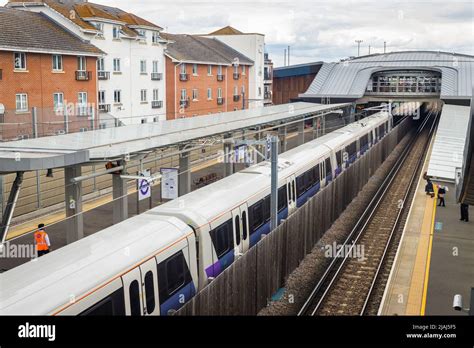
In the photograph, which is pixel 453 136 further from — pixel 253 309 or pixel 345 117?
pixel 253 309

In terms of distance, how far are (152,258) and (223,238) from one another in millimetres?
3251

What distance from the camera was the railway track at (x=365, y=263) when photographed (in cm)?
1350

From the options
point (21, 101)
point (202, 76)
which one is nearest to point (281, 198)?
point (21, 101)

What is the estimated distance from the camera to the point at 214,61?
4672 cm

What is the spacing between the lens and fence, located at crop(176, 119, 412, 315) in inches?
379

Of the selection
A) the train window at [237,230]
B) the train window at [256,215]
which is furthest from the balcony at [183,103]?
A: the train window at [237,230]

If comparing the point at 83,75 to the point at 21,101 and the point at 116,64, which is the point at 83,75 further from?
the point at 21,101

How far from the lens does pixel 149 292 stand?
9031mm

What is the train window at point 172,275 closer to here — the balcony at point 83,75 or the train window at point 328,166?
the train window at point 328,166

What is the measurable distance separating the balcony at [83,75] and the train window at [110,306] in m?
24.4

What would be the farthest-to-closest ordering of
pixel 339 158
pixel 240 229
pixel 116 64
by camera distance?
pixel 116 64 → pixel 339 158 → pixel 240 229

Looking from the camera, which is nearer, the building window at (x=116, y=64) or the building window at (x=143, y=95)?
the building window at (x=116, y=64)
